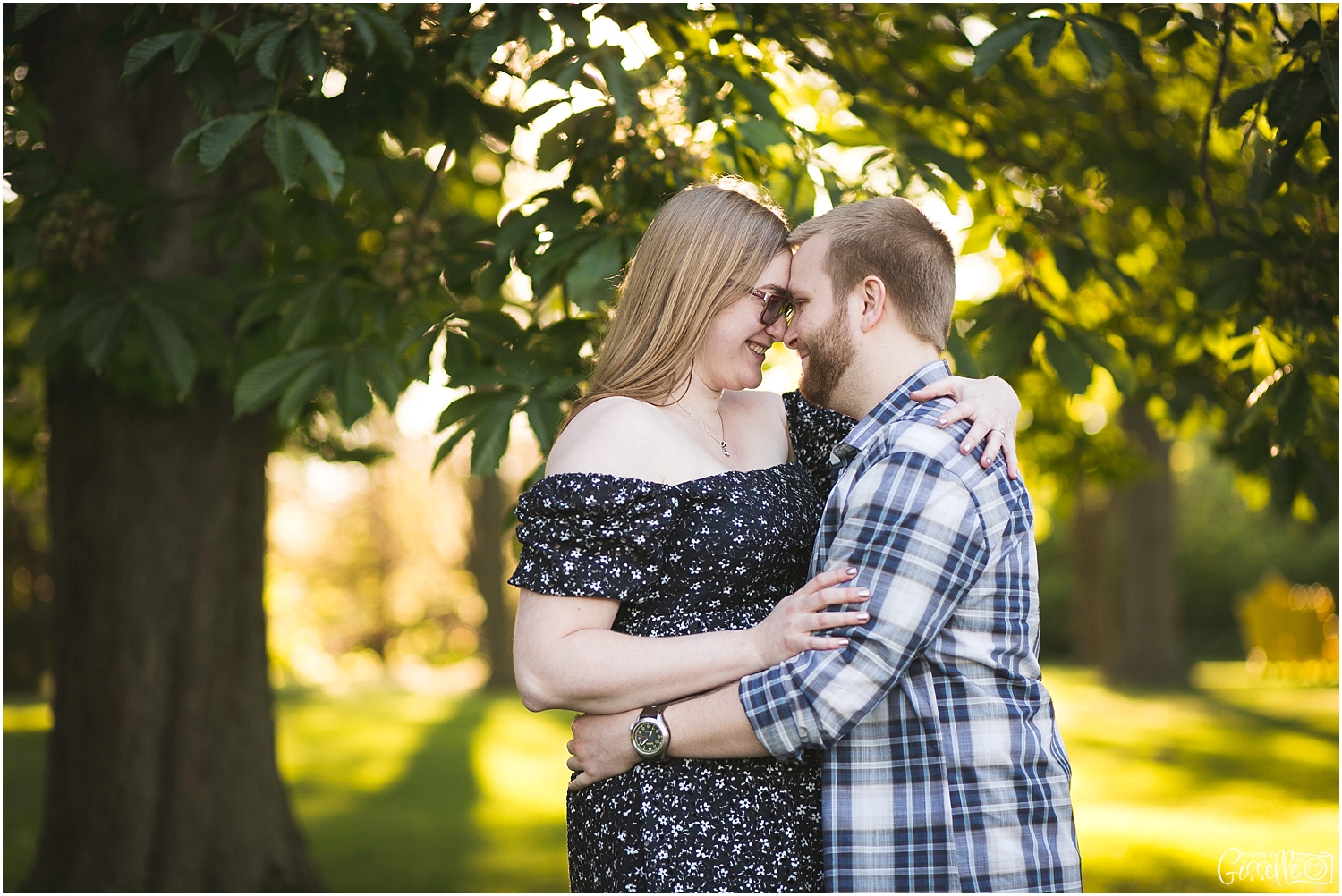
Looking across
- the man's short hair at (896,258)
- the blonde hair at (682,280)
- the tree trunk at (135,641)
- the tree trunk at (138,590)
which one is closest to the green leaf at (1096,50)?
the man's short hair at (896,258)

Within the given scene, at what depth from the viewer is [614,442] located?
196 centimetres

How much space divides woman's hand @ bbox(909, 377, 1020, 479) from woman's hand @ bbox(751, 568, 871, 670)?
1.05 ft

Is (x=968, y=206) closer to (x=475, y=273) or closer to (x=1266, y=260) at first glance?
(x=1266, y=260)

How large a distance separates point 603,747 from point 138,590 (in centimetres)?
298

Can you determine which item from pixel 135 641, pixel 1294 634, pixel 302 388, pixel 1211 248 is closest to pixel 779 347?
pixel 1211 248

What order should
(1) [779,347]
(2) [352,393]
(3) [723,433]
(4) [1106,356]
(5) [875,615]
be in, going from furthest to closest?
1. (1) [779,347]
2. (4) [1106,356]
3. (2) [352,393]
4. (3) [723,433]
5. (5) [875,615]

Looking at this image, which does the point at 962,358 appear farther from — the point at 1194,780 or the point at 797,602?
the point at 1194,780

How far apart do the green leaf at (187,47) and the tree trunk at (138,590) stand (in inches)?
65.7

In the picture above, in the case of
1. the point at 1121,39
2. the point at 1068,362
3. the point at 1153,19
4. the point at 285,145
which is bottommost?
the point at 1068,362

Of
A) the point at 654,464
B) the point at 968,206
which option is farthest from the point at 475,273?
the point at 968,206

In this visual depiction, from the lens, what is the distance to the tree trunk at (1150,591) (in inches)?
480

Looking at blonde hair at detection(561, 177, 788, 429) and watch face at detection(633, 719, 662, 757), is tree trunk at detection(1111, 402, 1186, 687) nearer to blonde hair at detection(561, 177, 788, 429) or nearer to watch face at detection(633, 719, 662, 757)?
blonde hair at detection(561, 177, 788, 429)

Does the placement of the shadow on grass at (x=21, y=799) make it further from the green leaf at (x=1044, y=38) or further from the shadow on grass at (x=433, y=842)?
the green leaf at (x=1044, y=38)

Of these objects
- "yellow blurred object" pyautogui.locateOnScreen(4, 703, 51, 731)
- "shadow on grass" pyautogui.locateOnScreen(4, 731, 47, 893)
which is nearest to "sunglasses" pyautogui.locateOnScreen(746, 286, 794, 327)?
"shadow on grass" pyautogui.locateOnScreen(4, 731, 47, 893)
